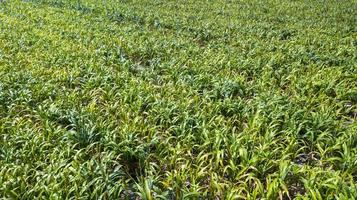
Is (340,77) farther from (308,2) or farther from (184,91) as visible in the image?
(308,2)

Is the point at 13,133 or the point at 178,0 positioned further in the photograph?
the point at 178,0

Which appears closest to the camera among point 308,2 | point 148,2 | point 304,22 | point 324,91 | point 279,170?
point 279,170

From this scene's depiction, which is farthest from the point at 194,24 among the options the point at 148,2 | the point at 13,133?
the point at 13,133

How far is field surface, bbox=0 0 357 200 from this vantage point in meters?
5.59

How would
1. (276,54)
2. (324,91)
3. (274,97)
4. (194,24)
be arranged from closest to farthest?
(274,97)
(324,91)
(276,54)
(194,24)

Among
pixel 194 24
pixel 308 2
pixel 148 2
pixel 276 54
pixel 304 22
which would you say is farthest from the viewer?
pixel 308 2

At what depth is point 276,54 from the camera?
1299 centimetres

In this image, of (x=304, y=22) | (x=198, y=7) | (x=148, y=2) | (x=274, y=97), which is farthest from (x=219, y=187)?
(x=148, y=2)

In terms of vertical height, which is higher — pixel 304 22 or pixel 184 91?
pixel 184 91

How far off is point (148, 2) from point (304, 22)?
1201cm

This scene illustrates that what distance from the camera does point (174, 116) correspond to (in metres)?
7.98

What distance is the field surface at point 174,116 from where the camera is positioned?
18.4ft

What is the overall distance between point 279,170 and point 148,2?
77.7 ft

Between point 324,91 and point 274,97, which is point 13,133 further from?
point 324,91
